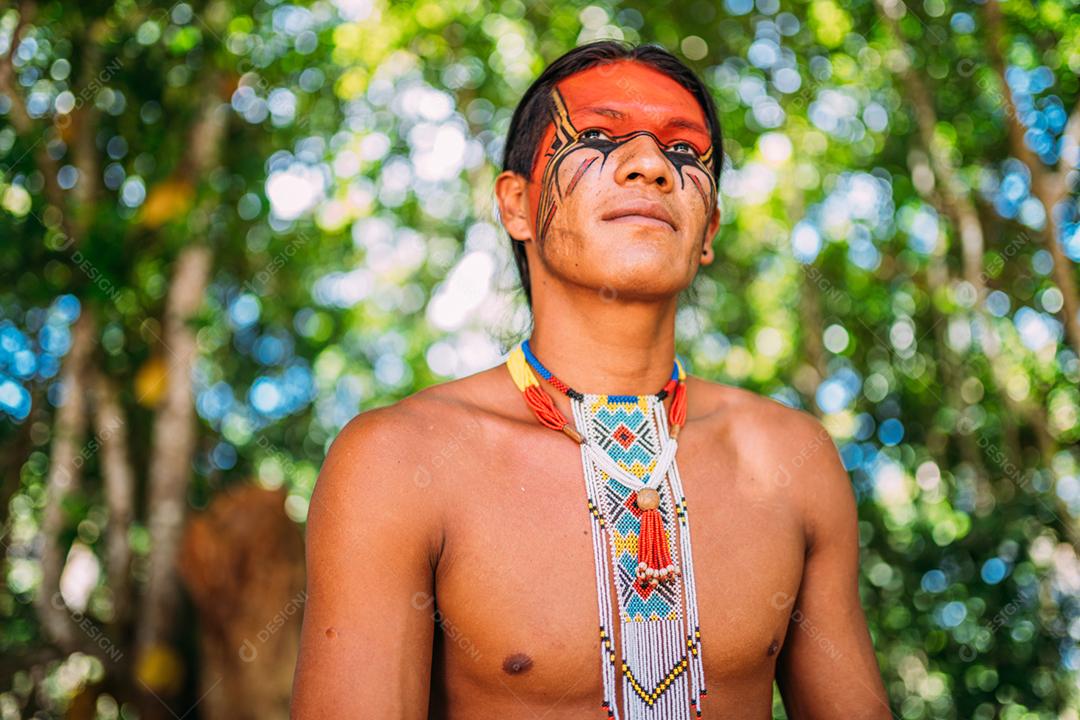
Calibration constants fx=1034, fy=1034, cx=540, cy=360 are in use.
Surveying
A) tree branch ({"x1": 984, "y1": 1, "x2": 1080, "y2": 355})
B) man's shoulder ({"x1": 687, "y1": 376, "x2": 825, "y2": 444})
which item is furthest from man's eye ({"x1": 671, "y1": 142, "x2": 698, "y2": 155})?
tree branch ({"x1": 984, "y1": 1, "x2": 1080, "y2": 355})

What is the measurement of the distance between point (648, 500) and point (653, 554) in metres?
0.12

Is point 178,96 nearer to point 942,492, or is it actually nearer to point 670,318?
point 670,318

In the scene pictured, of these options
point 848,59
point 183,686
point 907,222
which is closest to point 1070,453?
point 907,222

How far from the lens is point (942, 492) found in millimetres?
5246

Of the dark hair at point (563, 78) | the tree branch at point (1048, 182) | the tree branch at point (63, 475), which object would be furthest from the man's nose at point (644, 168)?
the tree branch at point (63, 475)

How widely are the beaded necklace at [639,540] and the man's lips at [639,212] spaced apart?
407 millimetres

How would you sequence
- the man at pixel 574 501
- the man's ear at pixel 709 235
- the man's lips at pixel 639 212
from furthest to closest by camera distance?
the man's ear at pixel 709 235
the man's lips at pixel 639 212
the man at pixel 574 501

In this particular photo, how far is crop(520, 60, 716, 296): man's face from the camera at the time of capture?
238 centimetres

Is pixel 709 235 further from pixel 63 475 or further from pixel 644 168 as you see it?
pixel 63 475

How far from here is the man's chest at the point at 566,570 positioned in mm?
2115

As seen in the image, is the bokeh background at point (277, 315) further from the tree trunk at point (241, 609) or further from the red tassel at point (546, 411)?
the red tassel at point (546, 411)

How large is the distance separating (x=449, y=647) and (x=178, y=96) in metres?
4.01

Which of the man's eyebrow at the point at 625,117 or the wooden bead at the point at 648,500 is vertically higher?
the man's eyebrow at the point at 625,117

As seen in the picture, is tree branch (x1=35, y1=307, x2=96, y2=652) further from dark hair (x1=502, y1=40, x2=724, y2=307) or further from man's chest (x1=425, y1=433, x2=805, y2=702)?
man's chest (x1=425, y1=433, x2=805, y2=702)
